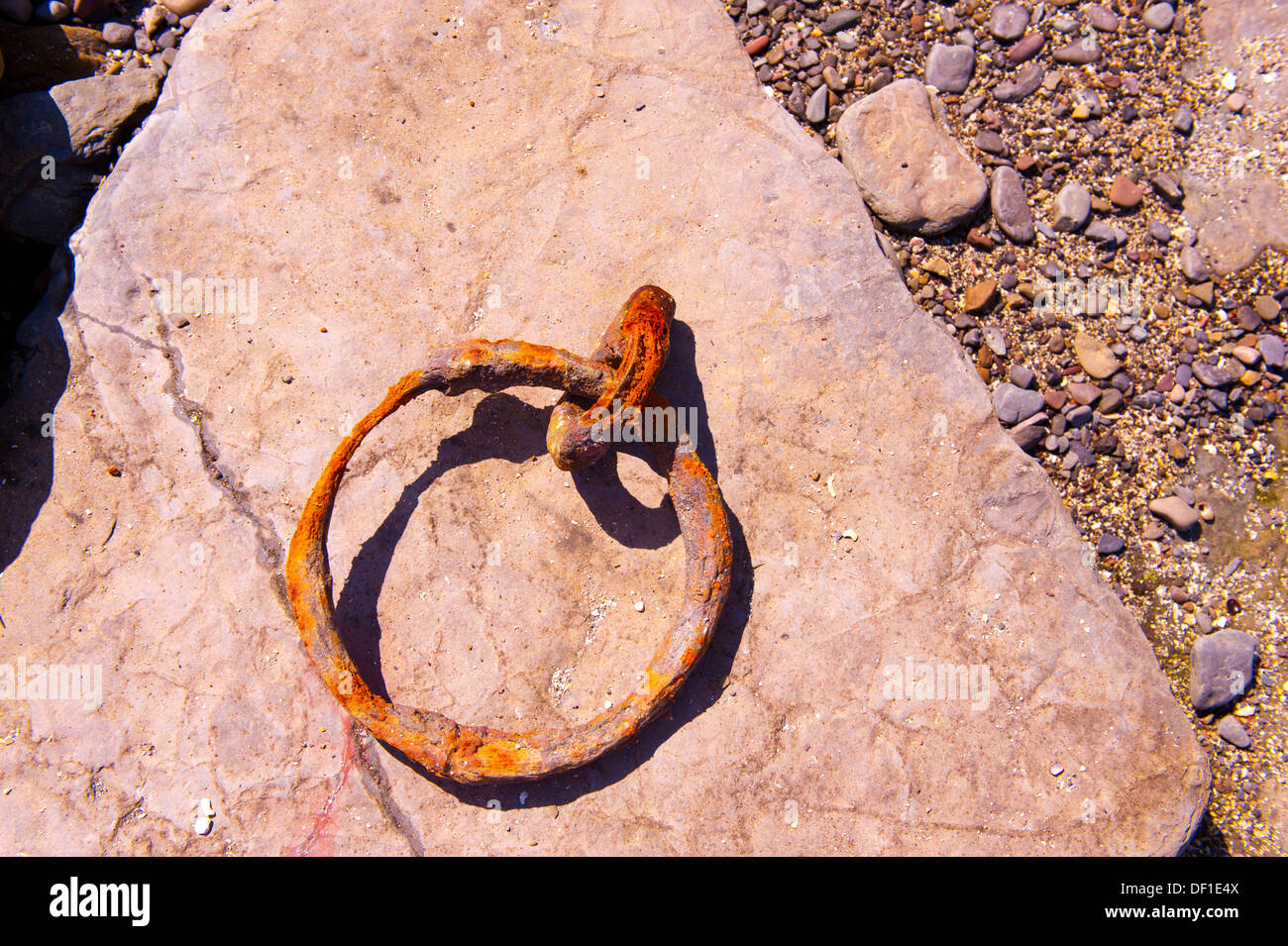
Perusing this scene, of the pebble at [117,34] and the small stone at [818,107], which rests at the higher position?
the pebble at [117,34]

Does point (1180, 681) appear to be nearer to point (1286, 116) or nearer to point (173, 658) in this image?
point (1286, 116)

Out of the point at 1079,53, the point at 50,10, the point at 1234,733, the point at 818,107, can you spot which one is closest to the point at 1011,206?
the point at 1079,53

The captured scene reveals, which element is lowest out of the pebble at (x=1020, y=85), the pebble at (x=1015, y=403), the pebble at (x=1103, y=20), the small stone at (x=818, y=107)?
the pebble at (x=1015, y=403)

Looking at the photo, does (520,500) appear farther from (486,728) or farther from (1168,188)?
(1168,188)

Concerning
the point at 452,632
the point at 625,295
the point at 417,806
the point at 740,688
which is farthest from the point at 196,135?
the point at 740,688

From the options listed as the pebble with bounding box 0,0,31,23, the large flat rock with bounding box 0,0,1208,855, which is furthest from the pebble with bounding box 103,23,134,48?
the large flat rock with bounding box 0,0,1208,855

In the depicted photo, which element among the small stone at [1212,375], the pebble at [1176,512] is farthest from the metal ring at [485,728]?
the small stone at [1212,375]

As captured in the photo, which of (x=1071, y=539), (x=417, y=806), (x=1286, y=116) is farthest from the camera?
(x=1286, y=116)

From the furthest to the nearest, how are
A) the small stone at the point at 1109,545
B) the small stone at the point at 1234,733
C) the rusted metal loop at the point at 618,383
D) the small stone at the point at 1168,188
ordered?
the small stone at the point at 1168,188 → the small stone at the point at 1109,545 → the small stone at the point at 1234,733 → the rusted metal loop at the point at 618,383

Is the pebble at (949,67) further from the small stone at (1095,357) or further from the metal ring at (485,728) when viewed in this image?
the metal ring at (485,728)
